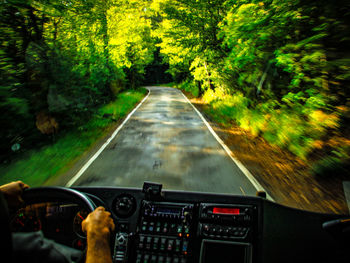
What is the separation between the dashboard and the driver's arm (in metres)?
0.35

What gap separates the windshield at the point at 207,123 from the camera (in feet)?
17.7

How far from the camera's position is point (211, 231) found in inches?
79.5

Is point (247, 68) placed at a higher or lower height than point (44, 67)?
lower

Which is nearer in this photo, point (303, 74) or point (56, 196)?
point (56, 196)

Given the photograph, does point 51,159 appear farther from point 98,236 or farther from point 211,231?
point 211,231

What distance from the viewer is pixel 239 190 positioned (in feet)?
15.8

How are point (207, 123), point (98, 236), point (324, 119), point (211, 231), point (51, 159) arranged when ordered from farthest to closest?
point (207, 123) < point (51, 159) < point (324, 119) < point (211, 231) < point (98, 236)

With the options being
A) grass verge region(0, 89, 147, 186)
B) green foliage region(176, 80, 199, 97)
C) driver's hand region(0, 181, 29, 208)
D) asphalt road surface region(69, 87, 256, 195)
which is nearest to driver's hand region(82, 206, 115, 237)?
driver's hand region(0, 181, 29, 208)

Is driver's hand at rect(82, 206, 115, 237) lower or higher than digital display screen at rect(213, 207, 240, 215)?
higher

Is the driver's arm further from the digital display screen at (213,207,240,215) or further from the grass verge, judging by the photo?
the grass verge

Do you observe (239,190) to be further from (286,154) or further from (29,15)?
(29,15)

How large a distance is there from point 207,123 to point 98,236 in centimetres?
1070

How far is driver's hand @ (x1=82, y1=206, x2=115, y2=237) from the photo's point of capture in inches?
65.8

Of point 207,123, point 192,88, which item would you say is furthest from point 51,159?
point 192,88
